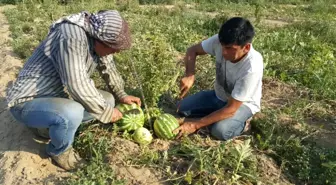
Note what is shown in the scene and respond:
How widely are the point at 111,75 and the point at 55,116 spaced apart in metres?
0.86

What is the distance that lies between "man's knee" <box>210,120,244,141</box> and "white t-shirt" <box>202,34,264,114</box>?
0.84 feet

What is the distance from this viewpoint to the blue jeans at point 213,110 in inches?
164

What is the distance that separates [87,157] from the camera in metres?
3.86

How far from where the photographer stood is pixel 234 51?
366cm

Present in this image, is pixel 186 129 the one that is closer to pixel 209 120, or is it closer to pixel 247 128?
pixel 209 120

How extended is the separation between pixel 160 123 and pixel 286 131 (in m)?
1.52

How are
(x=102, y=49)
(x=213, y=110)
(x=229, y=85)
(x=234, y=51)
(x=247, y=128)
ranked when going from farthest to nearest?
(x=213, y=110) < (x=247, y=128) < (x=229, y=85) < (x=234, y=51) < (x=102, y=49)

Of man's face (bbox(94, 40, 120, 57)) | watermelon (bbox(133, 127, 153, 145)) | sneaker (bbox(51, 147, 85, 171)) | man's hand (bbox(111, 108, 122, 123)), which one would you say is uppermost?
man's face (bbox(94, 40, 120, 57))

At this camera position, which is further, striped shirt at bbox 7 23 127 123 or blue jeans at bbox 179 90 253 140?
blue jeans at bbox 179 90 253 140

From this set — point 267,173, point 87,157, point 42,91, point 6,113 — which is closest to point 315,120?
point 267,173

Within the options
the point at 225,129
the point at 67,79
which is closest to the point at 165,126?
the point at 225,129

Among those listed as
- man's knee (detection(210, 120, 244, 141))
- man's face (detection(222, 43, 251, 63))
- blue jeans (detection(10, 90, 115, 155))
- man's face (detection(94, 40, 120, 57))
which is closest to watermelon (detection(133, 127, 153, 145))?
blue jeans (detection(10, 90, 115, 155))

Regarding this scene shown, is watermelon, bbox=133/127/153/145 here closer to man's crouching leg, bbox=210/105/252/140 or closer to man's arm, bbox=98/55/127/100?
man's arm, bbox=98/55/127/100

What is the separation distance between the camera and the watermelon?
12.8 feet
